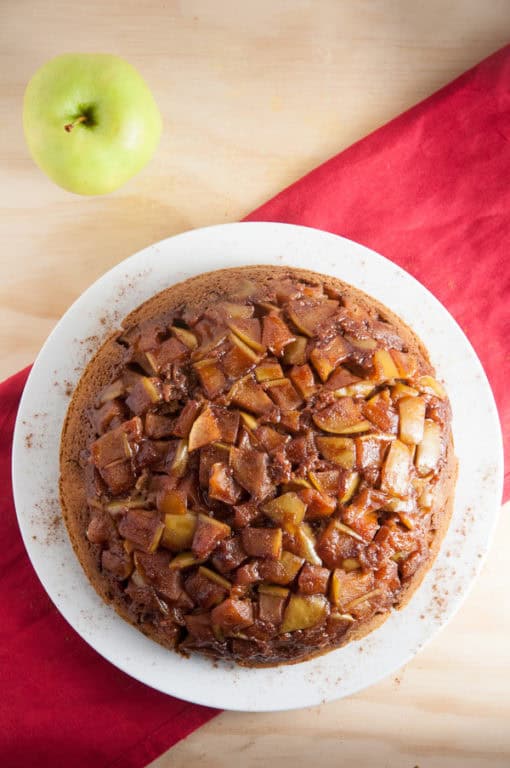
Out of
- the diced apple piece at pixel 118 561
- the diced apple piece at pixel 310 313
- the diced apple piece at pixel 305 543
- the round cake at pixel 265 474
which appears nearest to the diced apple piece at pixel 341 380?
the round cake at pixel 265 474

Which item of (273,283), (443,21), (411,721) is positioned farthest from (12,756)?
(443,21)

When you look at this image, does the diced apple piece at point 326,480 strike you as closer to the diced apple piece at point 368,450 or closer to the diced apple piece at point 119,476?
the diced apple piece at point 368,450

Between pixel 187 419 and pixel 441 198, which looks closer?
pixel 187 419

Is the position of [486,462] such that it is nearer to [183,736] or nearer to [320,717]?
[320,717]

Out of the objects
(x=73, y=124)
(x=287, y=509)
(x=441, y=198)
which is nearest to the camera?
(x=287, y=509)

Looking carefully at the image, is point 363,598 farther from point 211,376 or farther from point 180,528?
point 211,376

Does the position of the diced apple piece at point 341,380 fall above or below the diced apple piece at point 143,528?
above

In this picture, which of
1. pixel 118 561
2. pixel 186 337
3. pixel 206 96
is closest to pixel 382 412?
pixel 186 337
